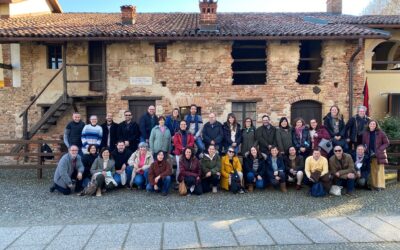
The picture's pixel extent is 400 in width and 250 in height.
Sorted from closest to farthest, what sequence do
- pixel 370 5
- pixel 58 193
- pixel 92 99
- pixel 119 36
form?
pixel 58 193 < pixel 119 36 < pixel 92 99 < pixel 370 5

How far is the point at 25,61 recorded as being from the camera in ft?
40.0

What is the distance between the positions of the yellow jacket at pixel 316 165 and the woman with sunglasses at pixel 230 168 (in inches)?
63.7

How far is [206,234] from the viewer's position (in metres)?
4.92

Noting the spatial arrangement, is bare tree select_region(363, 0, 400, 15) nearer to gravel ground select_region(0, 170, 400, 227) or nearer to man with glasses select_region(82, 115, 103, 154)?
gravel ground select_region(0, 170, 400, 227)

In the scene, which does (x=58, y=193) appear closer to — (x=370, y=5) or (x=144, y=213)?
(x=144, y=213)

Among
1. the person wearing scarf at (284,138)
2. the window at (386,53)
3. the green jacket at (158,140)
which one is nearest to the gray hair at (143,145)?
the green jacket at (158,140)

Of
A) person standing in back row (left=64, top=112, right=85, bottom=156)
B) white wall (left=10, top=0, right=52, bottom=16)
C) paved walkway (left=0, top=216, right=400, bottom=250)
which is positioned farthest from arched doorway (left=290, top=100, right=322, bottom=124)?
white wall (left=10, top=0, right=52, bottom=16)

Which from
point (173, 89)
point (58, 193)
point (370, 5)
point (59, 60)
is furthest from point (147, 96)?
point (370, 5)

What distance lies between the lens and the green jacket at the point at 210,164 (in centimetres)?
743

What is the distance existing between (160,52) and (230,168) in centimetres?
615

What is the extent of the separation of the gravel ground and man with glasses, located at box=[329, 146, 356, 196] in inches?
14.9

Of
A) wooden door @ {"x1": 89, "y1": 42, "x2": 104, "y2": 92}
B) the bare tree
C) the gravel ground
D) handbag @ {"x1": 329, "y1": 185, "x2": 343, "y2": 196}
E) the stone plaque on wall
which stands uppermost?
the bare tree

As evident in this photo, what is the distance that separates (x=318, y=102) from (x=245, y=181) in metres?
5.80

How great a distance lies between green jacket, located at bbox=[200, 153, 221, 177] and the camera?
7426 mm
